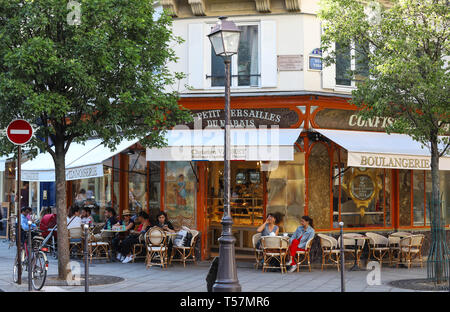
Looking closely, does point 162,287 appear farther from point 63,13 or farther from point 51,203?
point 51,203

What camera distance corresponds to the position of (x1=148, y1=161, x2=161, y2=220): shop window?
56.2 ft

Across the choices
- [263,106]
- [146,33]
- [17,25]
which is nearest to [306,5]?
[263,106]

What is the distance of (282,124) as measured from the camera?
15.6 m

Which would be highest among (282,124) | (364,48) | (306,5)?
(306,5)

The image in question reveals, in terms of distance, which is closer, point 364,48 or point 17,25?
point 17,25

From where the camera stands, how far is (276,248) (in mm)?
14328

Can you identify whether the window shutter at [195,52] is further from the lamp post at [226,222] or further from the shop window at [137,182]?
the lamp post at [226,222]

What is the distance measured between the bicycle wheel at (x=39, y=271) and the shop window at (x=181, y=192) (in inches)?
213

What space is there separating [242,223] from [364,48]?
637cm

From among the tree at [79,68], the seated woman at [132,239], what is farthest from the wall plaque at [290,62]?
the seated woman at [132,239]

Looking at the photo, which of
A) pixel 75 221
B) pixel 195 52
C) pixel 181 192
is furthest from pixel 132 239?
pixel 195 52

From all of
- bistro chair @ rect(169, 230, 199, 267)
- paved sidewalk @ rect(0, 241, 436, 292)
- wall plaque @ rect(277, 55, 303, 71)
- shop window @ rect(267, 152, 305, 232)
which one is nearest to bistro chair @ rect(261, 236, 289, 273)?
paved sidewalk @ rect(0, 241, 436, 292)

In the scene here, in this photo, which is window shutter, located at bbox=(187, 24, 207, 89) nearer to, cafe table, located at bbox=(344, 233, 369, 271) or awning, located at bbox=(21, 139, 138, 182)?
awning, located at bbox=(21, 139, 138, 182)

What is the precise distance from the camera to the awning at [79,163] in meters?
15.6
